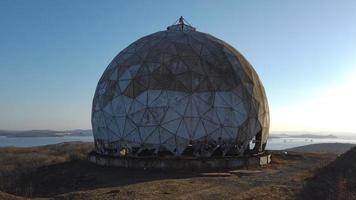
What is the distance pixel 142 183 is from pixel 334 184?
8.75 meters

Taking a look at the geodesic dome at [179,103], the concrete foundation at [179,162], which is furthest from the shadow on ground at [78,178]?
the geodesic dome at [179,103]

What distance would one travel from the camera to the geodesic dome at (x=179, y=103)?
81.7 feet

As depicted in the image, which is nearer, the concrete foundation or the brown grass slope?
the brown grass slope

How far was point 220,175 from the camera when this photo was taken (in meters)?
21.7

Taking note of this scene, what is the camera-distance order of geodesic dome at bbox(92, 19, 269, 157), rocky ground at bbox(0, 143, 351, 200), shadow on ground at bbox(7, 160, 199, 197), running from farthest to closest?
geodesic dome at bbox(92, 19, 269, 157)
shadow on ground at bbox(7, 160, 199, 197)
rocky ground at bbox(0, 143, 351, 200)

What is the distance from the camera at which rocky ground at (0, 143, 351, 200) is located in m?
16.0

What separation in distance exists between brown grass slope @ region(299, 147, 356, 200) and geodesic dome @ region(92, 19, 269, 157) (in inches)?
263

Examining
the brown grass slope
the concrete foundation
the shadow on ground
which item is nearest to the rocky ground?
the shadow on ground

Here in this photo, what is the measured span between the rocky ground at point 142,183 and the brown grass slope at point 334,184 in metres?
0.36

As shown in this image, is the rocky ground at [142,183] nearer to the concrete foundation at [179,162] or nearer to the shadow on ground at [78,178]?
the shadow on ground at [78,178]

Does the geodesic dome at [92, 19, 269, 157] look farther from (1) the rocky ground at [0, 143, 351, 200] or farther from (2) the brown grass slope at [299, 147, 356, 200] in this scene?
(2) the brown grass slope at [299, 147, 356, 200]

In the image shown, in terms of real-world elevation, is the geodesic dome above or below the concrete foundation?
above

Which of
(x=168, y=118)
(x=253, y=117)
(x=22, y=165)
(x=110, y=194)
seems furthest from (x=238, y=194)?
(x=22, y=165)

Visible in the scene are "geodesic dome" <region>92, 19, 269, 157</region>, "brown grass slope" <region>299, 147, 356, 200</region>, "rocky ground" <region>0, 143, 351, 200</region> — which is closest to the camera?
"brown grass slope" <region>299, 147, 356, 200</region>
